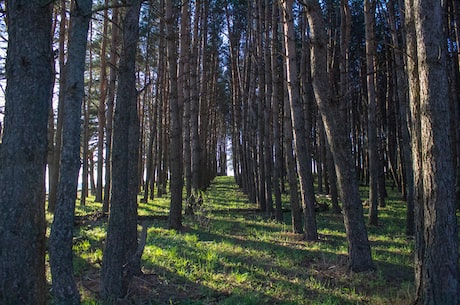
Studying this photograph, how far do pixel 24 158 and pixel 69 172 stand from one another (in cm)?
48

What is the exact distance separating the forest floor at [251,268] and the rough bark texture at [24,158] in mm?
1216

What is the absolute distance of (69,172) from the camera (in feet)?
12.1

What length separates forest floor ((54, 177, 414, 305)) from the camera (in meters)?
4.76

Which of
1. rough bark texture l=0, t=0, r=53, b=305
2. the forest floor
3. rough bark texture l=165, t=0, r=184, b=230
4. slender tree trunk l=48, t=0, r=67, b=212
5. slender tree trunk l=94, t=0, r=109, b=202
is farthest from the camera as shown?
slender tree trunk l=94, t=0, r=109, b=202

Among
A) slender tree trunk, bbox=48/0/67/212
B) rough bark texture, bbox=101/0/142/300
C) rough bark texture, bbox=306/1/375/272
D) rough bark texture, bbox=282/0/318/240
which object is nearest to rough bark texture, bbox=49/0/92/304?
rough bark texture, bbox=101/0/142/300

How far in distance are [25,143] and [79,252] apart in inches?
161

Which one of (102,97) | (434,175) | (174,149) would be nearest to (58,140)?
(102,97)

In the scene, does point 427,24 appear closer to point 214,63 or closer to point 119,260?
point 119,260

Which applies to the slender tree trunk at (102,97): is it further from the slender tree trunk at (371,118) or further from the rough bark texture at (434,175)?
the rough bark texture at (434,175)

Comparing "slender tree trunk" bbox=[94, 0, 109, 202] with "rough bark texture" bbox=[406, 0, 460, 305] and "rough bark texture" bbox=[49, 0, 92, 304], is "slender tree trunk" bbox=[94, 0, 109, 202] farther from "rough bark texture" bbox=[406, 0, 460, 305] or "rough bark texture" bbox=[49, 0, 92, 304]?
"rough bark texture" bbox=[406, 0, 460, 305]

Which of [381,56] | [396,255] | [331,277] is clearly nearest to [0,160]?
[331,277]

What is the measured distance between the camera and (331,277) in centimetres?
561

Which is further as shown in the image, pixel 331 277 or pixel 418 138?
pixel 331 277

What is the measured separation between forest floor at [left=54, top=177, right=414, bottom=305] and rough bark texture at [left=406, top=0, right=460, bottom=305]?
70cm
